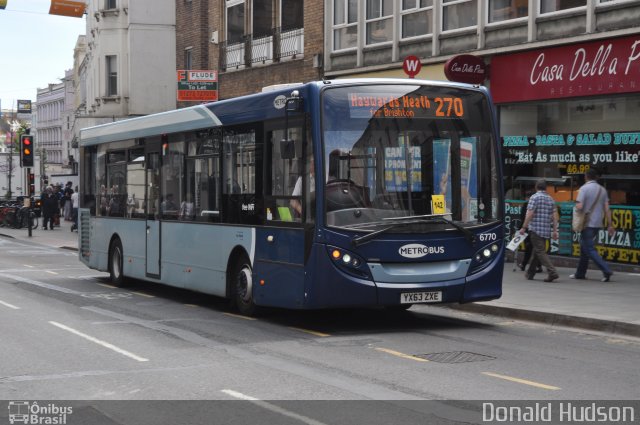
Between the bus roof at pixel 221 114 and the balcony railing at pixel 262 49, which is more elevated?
the balcony railing at pixel 262 49

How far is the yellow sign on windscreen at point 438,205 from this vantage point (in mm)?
11953

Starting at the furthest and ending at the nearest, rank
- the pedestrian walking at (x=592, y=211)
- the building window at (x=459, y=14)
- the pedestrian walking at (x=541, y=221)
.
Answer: the building window at (x=459, y=14) < the pedestrian walking at (x=541, y=221) < the pedestrian walking at (x=592, y=211)

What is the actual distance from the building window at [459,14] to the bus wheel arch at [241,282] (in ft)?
35.2

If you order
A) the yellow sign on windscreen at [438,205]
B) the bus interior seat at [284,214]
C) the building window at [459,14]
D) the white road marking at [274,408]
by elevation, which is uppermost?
the building window at [459,14]

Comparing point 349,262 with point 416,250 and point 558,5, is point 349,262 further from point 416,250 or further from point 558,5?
point 558,5

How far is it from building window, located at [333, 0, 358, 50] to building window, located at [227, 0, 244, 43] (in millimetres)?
5896

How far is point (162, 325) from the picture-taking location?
12.9 metres

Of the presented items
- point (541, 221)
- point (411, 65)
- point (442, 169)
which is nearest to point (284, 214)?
point (442, 169)

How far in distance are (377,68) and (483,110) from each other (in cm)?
1301

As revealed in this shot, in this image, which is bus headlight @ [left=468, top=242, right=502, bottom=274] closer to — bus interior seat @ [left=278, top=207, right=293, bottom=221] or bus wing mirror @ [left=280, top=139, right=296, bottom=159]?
bus interior seat @ [left=278, top=207, right=293, bottom=221]

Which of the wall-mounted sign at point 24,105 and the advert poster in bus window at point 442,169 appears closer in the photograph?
the advert poster in bus window at point 442,169

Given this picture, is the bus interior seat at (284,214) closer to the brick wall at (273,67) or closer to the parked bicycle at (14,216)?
the brick wall at (273,67)

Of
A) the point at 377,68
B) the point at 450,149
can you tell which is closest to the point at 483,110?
the point at 450,149

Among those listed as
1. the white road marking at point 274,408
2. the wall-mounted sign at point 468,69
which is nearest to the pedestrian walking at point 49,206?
the wall-mounted sign at point 468,69
